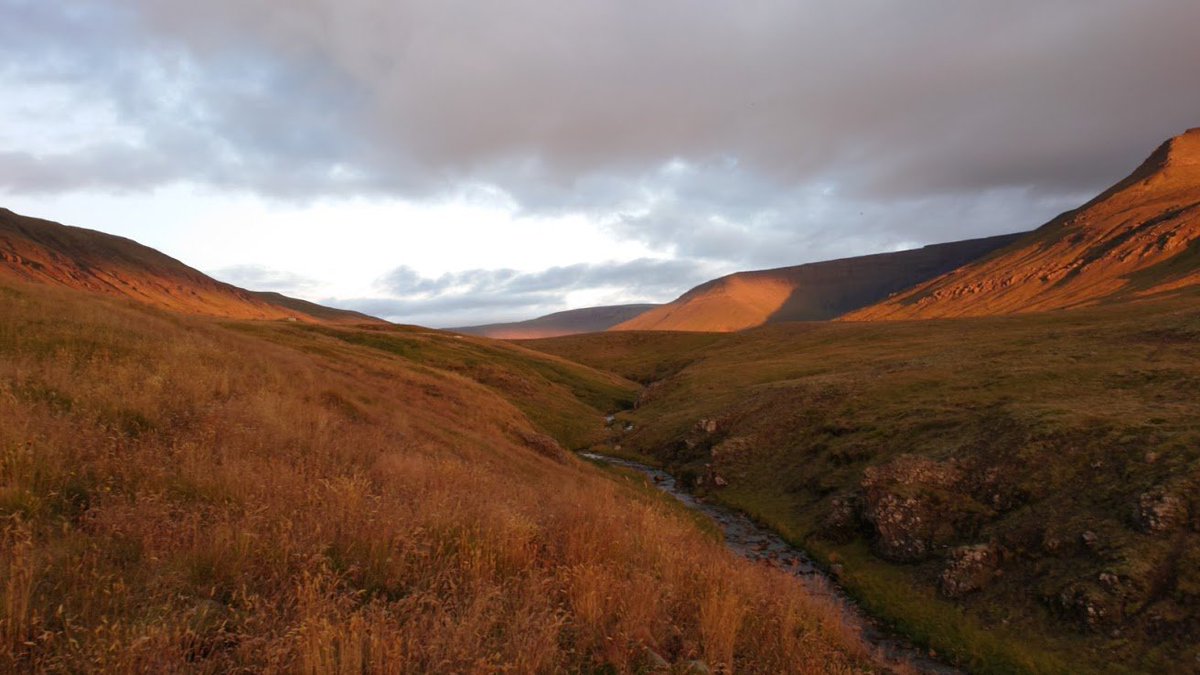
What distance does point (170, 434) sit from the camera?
1030 centimetres

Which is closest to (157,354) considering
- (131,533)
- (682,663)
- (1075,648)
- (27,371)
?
(27,371)

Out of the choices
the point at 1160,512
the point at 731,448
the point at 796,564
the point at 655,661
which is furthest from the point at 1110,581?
the point at 731,448

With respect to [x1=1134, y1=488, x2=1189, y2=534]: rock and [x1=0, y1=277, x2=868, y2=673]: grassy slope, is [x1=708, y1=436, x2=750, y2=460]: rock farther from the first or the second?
[x1=0, y1=277, x2=868, y2=673]: grassy slope

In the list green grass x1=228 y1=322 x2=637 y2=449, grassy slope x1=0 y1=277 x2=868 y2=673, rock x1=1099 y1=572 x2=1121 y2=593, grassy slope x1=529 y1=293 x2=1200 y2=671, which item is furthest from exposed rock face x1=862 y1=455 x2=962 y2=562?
green grass x1=228 y1=322 x2=637 y2=449

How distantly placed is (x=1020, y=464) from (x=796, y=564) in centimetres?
874

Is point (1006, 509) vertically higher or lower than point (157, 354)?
lower

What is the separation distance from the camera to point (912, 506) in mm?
21453

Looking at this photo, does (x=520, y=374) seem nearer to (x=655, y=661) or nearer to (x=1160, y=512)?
(x=1160, y=512)

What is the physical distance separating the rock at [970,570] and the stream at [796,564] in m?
2.73

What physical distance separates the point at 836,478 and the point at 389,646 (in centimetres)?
2556

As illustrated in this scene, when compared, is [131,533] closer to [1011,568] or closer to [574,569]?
[574,569]

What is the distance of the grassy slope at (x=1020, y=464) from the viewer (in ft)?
48.1

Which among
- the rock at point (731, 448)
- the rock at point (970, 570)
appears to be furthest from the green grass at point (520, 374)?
the rock at point (970, 570)

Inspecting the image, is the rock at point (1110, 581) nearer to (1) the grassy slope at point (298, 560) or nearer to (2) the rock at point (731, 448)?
(1) the grassy slope at point (298, 560)
